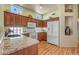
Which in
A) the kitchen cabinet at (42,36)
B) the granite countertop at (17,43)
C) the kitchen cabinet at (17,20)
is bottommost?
the granite countertop at (17,43)

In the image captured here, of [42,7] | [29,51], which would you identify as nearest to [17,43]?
[29,51]

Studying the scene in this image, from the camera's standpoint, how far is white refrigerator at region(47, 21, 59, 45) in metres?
1.80

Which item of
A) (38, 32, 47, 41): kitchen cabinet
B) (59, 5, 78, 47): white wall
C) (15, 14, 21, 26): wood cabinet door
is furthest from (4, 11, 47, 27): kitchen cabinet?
(59, 5, 78, 47): white wall

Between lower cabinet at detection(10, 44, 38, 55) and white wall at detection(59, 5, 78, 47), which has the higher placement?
white wall at detection(59, 5, 78, 47)

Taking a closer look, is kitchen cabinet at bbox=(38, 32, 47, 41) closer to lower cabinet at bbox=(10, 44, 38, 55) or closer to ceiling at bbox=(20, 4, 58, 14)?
lower cabinet at bbox=(10, 44, 38, 55)

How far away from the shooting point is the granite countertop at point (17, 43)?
1.72 m

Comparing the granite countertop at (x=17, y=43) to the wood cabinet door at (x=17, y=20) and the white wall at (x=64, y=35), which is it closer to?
the wood cabinet door at (x=17, y=20)

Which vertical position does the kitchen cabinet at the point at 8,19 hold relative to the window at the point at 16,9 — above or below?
below

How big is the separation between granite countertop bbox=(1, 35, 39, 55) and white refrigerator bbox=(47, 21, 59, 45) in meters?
0.19

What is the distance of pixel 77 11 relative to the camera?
1.77m

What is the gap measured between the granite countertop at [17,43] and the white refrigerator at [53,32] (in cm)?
19

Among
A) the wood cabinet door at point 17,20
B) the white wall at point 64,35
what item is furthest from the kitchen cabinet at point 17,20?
the white wall at point 64,35

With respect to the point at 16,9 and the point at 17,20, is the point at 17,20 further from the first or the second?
the point at 16,9
